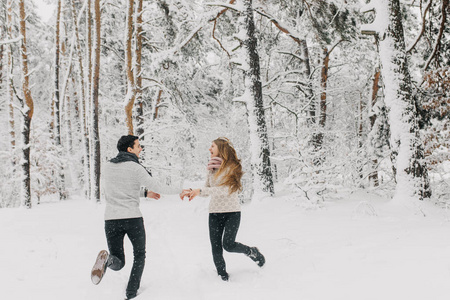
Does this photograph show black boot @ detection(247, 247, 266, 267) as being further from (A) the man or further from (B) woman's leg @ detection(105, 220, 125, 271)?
(B) woman's leg @ detection(105, 220, 125, 271)

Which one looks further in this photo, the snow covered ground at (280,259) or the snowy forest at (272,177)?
the snowy forest at (272,177)

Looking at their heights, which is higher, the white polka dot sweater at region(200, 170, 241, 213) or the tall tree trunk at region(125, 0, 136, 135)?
the tall tree trunk at region(125, 0, 136, 135)

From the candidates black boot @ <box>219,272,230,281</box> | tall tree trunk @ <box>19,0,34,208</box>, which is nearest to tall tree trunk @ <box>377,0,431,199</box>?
black boot @ <box>219,272,230,281</box>

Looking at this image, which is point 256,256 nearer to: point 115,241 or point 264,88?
point 115,241

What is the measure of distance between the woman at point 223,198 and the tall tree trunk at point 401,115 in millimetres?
4452

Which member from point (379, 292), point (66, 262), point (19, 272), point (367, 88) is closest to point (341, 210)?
point (379, 292)

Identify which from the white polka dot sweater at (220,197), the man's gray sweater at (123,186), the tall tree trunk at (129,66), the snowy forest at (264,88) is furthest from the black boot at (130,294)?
the tall tree trunk at (129,66)

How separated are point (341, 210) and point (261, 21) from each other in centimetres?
743

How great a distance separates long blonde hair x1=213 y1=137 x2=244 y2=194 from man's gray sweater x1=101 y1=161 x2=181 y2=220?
74cm

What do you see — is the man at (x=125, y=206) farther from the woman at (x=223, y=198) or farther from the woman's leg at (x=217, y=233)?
the woman's leg at (x=217, y=233)

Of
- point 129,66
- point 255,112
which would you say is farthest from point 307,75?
point 129,66

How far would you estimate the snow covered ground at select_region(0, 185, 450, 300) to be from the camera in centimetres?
315

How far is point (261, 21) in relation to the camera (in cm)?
1127

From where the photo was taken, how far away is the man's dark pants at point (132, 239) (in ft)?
11.8
